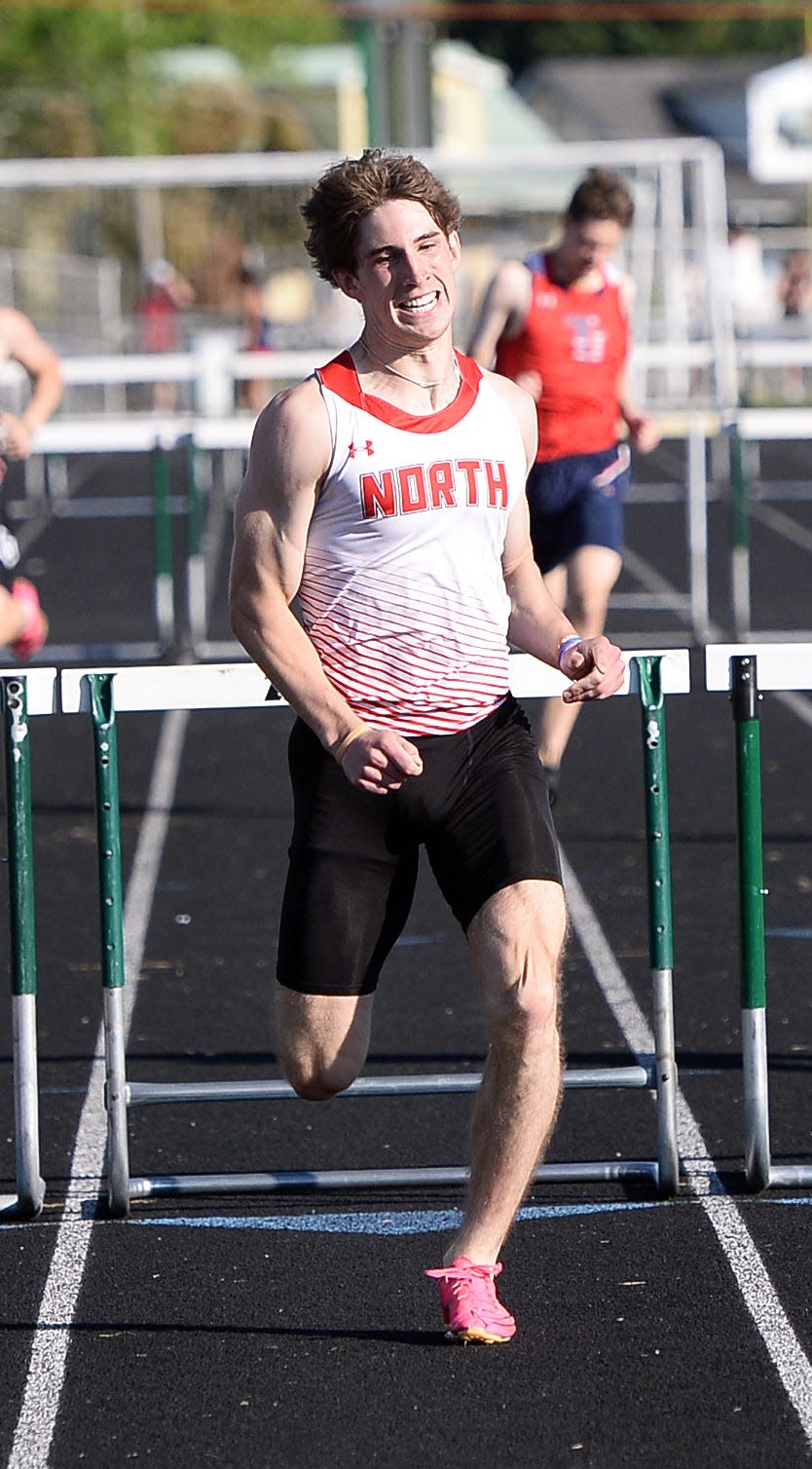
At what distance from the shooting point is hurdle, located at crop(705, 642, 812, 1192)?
4621 millimetres

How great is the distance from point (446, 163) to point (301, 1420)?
1117 cm

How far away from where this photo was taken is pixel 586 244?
8109 mm

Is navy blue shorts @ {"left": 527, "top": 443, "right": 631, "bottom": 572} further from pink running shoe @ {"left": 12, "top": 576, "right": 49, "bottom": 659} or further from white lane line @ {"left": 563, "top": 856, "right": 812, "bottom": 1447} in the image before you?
Result: white lane line @ {"left": 563, "top": 856, "right": 812, "bottom": 1447}

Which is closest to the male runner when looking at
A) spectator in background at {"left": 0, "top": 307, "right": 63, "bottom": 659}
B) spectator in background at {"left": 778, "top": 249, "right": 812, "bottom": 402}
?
spectator in background at {"left": 0, "top": 307, "right": 63, "bottom": 659}

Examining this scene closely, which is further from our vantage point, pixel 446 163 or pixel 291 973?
pixel 446 163

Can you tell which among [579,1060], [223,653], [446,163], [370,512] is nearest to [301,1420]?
[370,512]

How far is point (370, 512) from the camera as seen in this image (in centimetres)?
401

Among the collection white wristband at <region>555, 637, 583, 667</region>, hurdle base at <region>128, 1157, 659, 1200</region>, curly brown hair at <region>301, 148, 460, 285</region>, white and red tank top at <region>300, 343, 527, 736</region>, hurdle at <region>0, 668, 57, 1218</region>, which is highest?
curly brown hair at <region>301, 148, 460, 285</region>

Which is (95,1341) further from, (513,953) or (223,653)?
(223,653)

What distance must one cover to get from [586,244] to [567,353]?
44 centimetres

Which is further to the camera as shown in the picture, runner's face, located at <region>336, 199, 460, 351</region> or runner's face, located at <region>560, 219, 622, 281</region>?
runner's face, located at <region>560, 219, 622, 281</region>

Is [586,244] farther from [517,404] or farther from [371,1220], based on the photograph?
[371,1220]

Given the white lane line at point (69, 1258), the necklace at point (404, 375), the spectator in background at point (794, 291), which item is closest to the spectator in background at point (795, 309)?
the spectator in background at point (794, 291)

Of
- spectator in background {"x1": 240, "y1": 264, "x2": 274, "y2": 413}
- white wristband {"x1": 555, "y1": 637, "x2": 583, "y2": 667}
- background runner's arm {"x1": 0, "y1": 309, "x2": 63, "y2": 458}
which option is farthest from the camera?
spectator in background {"x1": 240, "y1": 264, "x2": 274, "y2": 413}
